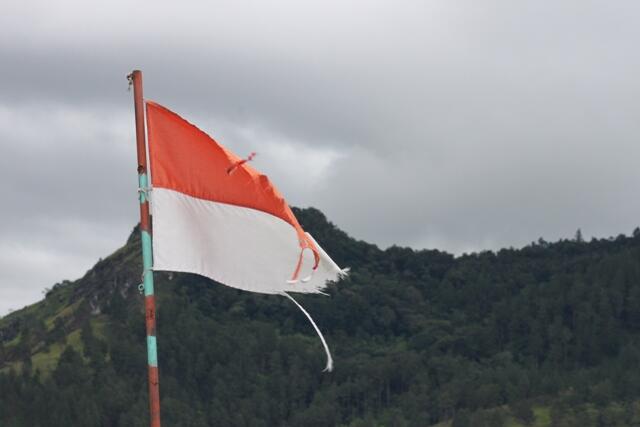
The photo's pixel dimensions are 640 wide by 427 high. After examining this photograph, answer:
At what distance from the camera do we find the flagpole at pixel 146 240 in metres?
23.5

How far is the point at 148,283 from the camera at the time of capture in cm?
2338

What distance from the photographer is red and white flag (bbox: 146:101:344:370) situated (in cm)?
2461

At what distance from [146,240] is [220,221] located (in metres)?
2.04

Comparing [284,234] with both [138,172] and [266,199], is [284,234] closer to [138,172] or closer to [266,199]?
[266,199]

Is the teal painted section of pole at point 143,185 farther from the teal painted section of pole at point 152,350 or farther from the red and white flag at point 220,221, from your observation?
the teal painted section of pole at point 152,350

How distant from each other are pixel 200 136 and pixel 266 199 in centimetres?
138

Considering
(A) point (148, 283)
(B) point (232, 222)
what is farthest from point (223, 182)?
(A) point (148, 283)

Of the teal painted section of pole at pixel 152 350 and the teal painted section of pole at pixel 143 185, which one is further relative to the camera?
the teal painted section of pole at pixel 143 185

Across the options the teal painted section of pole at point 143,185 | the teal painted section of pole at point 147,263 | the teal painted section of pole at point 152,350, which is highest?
the teal painted section of pole at point 143,185

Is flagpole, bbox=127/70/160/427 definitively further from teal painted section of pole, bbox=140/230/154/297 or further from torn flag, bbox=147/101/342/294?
torn flag, bbox=147/101/342/294

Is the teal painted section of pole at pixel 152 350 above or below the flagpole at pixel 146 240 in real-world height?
below

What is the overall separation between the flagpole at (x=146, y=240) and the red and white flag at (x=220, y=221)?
456 mm

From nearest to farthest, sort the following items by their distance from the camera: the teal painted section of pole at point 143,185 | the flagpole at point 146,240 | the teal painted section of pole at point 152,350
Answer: the teal painted section of pole at point 152,350
the flagpole at point 146,240
the teal painted section of pole at point 143,185

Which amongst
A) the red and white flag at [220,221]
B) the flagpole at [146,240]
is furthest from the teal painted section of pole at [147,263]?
the red and white flag at [220,221]
